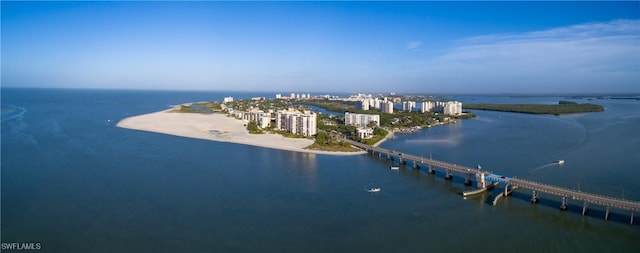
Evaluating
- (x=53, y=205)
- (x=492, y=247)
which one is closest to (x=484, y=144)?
(x=492, y=247)

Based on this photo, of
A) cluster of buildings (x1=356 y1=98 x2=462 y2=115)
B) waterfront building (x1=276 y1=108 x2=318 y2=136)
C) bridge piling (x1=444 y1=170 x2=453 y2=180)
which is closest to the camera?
bridge piling (x1=444 y1=170 x2=453 y2=180)

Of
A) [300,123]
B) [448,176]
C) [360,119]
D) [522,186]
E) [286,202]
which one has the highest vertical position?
[300,123]

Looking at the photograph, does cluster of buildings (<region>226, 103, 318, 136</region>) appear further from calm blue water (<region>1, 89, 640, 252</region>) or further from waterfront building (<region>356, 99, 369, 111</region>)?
waterfront building (<region>356, 99, 369, 111</region>)

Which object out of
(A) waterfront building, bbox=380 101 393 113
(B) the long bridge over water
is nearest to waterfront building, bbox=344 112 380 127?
(A) waterfront building, bbox=380 101 393 113

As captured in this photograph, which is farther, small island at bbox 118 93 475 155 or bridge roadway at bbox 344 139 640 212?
small island at bbox 118 93 475 155

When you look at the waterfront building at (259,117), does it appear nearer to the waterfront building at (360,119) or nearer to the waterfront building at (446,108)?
→ the waterfront building at (360,119)

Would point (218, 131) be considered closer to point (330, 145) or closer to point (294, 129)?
point (294, 129)

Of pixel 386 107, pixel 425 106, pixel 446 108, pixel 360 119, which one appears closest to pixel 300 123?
pixel 360 119

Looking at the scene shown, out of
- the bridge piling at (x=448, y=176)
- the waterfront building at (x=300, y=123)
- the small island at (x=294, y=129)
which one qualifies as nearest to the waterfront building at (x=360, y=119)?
the small island at (x=294, y=129)
